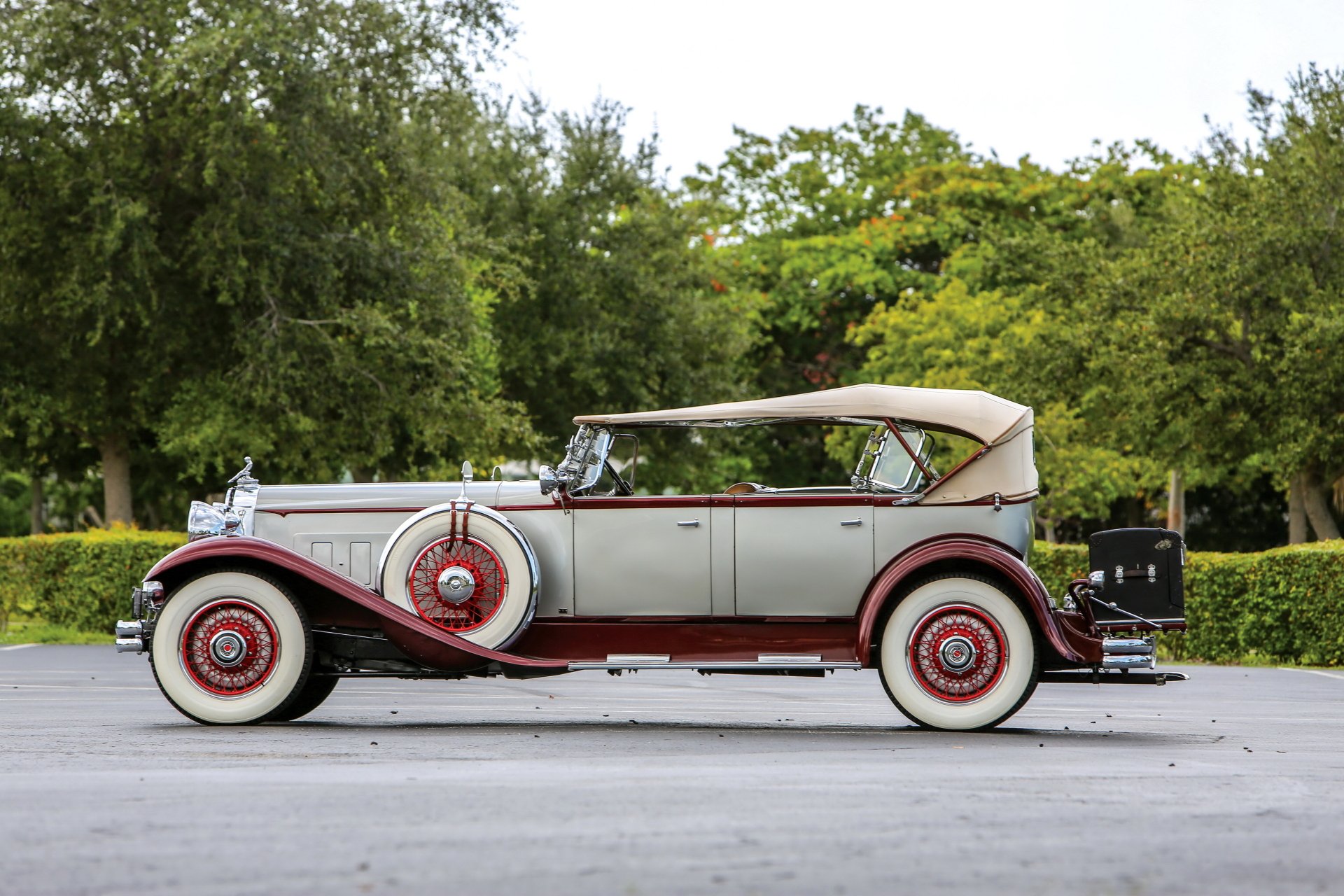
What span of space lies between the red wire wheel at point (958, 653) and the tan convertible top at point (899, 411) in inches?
45.7

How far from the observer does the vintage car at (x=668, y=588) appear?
9.70 metres

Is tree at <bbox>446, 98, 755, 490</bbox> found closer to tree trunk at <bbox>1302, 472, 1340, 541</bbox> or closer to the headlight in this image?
tree trunk at <bbox>1302, 472, 1340, 541</bbox>

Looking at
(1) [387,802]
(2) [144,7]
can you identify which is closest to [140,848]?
(1) [387,802]

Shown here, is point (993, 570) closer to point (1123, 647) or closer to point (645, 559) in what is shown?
point (1123, 647)

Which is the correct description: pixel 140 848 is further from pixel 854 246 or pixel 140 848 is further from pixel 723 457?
pixel 854 246

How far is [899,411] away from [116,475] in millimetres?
19204

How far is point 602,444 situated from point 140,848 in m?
5.40

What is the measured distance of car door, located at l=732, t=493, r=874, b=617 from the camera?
32.4ft

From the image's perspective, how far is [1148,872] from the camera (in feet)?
17.1

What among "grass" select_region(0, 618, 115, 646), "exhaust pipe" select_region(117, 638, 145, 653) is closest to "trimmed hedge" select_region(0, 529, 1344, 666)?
"grass" select_region(0, 618, 115, 646)

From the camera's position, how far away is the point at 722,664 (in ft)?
32.2

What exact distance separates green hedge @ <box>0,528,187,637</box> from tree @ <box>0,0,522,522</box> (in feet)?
9.12

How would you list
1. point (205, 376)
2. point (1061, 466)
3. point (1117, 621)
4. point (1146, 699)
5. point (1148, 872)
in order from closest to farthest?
point (1148, 872) → point (1117, 621) → point (1146, 699) → point (205, 376) → point (1061, 466)

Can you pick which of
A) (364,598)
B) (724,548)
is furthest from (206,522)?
(724,548)
